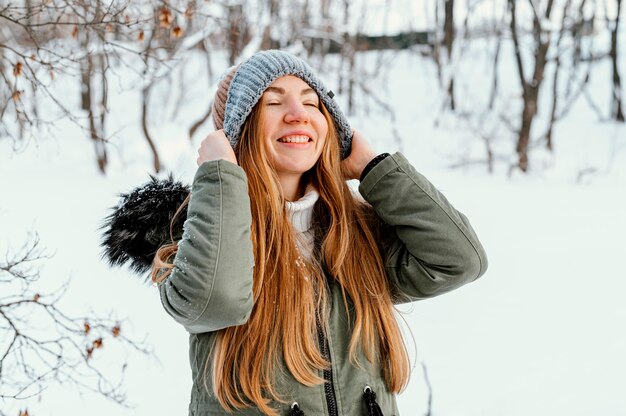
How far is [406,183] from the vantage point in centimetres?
181

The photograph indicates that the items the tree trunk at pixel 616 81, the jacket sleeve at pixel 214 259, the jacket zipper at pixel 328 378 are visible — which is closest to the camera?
the jacket sleeve at pixel 214 259

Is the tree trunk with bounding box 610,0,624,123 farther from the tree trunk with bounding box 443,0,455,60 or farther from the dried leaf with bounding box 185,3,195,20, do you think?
the dried leaf with bounding box 185,3,195,20

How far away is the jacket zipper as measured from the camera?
5.45 ft

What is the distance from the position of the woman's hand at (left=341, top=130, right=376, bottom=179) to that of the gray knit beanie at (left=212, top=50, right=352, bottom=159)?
5 centimetres

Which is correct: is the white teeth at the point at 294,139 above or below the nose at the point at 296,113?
below

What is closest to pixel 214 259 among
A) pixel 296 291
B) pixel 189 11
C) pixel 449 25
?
pixel 296 291

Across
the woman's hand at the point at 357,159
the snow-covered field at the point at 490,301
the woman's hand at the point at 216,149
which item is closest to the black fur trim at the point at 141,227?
the woman's hand at the point at 216,149

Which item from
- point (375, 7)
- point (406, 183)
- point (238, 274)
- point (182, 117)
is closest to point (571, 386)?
point (406, 183)

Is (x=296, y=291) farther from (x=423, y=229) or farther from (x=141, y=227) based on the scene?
(x=141, y=227)

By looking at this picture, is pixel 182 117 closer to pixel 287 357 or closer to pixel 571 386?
pixel 571 386

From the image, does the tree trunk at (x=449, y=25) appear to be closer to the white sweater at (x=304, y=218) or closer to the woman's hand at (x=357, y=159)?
the woman's hand at (x=357, y=159)

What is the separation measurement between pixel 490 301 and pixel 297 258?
13.0ft

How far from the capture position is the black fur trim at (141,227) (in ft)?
6.25

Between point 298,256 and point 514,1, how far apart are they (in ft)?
41.0
